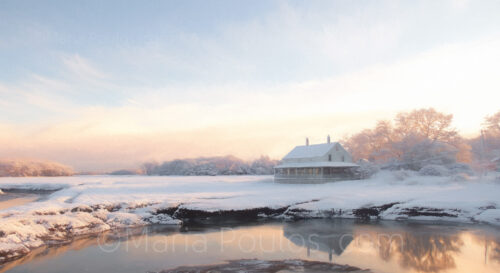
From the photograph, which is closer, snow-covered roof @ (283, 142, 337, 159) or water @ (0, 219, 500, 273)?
water @ (0, 219, 500, 273)

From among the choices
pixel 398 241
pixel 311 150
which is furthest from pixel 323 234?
pixel 311 150

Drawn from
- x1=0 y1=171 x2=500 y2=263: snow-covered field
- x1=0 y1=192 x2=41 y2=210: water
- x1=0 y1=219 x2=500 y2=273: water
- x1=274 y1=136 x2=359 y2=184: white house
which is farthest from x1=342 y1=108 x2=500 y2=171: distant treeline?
x1=0 y1=192 x2=41 y2=210: water

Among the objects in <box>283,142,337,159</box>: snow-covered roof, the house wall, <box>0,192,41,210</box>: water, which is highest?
<box>283,142,337,159</box>: snow-covered roof

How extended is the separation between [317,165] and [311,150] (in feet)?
20.8

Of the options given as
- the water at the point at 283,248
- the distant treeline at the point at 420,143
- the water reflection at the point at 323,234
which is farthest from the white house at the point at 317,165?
the water at the point at 283,248

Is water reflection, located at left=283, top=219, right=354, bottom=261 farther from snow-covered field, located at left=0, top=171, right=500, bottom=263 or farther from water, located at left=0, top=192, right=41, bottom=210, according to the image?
water, located at left=0, top=192, right=41, bottom=210

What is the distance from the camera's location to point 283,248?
16047 mm

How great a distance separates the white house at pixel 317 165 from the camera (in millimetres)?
43188

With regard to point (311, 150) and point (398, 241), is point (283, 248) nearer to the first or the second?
point (398, 241)

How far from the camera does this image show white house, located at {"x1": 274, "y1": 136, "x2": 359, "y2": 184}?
43188 mm

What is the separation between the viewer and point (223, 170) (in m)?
98.1

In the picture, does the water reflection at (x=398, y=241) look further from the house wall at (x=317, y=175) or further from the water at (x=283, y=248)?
the house wall at (x=317, y=175)

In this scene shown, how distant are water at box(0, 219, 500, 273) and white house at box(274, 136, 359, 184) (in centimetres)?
2126

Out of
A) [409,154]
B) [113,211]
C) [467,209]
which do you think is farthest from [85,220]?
[409,154]
